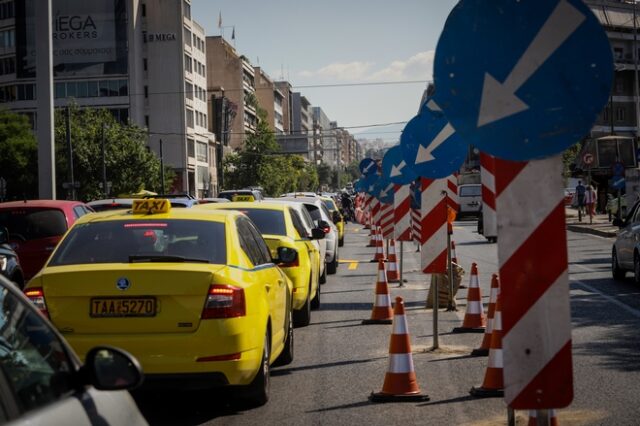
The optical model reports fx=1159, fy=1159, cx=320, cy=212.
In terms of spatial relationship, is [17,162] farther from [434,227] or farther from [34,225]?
[434,227]

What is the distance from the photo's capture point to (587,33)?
4898mm

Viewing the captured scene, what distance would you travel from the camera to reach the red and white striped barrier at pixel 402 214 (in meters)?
21.9

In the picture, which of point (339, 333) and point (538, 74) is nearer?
point (538, 74)

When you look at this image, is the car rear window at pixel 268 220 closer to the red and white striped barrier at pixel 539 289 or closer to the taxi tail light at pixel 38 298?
the taxi tail light at pixel 38 298

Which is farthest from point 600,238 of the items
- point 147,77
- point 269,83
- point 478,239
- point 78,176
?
point 269,83

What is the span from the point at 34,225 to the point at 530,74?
46.8 ft

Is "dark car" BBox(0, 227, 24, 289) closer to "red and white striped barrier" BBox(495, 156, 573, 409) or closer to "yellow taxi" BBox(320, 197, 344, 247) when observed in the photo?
"red and white striped barrier" BBox(495, 156, 573, 409)

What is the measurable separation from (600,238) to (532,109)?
119ft

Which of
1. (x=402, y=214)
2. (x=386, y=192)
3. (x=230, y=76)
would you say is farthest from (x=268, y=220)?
(x=230, y=76)

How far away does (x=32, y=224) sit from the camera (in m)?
18.2

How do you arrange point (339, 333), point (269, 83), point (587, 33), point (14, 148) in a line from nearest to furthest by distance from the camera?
point (587, 33), point (339, 333), point (14, 148), point (269, 83)

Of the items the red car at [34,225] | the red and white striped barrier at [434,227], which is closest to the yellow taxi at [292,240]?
the red and white striped barrier at [434,227]

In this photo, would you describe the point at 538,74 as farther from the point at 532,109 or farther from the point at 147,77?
the point at 147,77

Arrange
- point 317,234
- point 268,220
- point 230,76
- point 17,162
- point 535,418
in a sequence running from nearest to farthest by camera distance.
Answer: point 535,418 → point 268,220 → point 317,234 → point 17,162 → point 230,76
